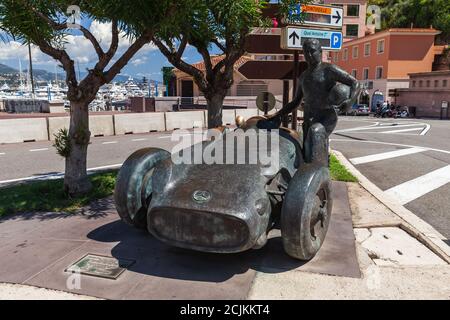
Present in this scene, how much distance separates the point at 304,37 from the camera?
7.79 metres

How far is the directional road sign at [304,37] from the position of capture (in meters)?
7.56

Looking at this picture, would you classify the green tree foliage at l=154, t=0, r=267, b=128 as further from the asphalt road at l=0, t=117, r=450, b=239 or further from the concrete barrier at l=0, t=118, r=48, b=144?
the concrete barrier at l=0, t=118, r=48, b=144

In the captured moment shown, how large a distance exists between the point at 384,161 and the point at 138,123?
452 inches

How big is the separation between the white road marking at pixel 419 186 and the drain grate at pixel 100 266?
16.7ft

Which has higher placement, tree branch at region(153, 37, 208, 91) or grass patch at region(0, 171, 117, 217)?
tree branch at region(153, 37, 208, 91)

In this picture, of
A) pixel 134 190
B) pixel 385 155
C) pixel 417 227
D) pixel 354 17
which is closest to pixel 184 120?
pixel 385 155

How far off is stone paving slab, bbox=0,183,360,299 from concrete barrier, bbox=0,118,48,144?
10032 mm

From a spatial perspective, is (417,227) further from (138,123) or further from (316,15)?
(138,123)

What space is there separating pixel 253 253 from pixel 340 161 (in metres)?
6.64

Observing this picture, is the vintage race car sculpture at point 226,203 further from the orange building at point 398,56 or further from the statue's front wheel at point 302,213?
the orange building at point 398,56

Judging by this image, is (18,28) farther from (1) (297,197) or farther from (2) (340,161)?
(2) (340,161)

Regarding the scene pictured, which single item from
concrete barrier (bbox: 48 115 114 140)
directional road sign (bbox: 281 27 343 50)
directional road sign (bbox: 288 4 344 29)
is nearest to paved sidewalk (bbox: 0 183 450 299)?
directional road sign (bbox: 281 27 343 50)

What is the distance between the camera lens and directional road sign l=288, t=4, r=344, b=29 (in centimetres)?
756

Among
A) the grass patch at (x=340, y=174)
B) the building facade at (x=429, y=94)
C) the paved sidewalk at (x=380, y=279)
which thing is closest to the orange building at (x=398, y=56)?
the building facade at (x=429, y=94)
